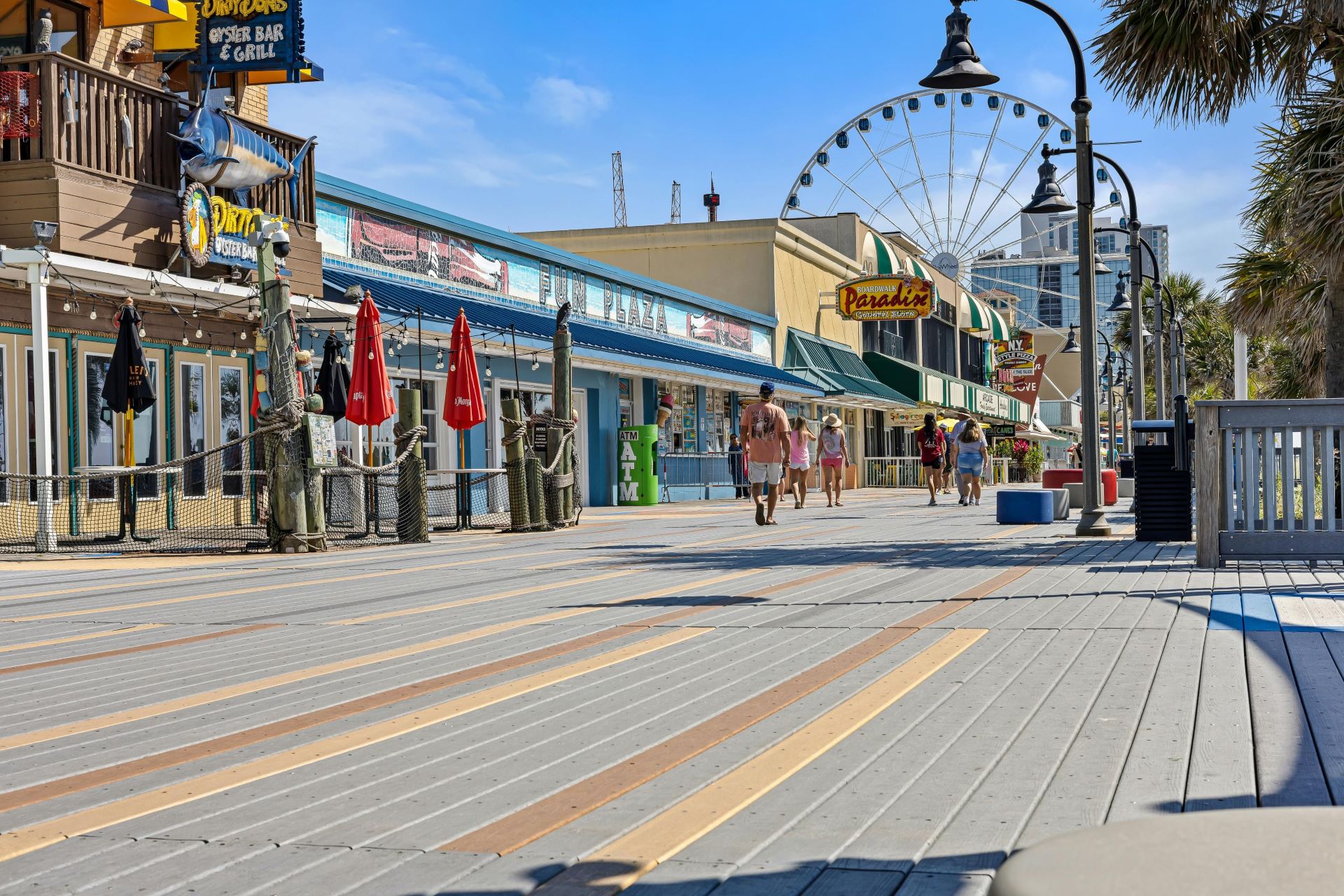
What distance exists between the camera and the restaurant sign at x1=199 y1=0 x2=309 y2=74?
19312 mm

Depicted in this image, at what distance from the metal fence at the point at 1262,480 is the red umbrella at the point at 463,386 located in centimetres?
993

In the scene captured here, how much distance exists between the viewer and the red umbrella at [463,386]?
58.7 ft

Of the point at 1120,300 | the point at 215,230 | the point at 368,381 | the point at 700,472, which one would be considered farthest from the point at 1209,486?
the point at 1120,300

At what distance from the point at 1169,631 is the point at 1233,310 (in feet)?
50.9

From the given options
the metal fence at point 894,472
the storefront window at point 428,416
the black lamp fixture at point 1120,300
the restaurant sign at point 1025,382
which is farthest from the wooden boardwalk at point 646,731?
the restaurant sign at point 1025,382

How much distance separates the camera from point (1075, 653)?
5.93 metres

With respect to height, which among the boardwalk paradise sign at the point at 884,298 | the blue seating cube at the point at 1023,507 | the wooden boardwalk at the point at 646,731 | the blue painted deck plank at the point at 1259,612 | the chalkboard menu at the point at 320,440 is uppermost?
the boardwalk paradise sign at the point at 884,298

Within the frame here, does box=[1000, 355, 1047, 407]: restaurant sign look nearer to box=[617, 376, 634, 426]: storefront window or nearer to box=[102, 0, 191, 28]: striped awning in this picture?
box=[617, 376, 634, 426]: storefront window

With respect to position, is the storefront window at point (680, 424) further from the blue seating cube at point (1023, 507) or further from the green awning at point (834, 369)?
the blue seating cube at point (1023, 507)

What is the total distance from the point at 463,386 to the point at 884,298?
27.0m

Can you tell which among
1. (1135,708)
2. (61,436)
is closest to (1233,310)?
(61,436)

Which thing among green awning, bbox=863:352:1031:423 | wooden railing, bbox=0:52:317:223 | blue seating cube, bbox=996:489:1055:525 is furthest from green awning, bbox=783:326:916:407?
wooden railing, bbox=0:52:317:223

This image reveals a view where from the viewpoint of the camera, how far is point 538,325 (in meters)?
23.8

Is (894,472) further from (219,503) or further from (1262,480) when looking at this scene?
(1262,480)
